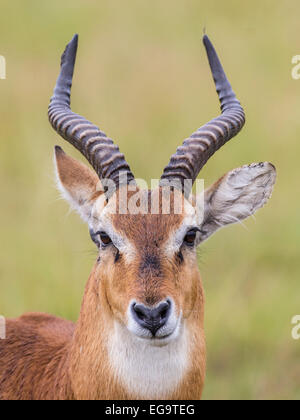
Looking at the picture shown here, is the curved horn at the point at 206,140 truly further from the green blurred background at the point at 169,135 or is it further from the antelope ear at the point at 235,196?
the green blurred background at the point at 169,135

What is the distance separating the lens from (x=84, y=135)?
684 cm

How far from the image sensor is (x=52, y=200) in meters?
12.3

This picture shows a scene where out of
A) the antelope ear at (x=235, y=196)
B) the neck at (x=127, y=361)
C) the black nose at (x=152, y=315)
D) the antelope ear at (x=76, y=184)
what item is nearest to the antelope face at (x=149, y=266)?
the black nose at (x=152, y=315)

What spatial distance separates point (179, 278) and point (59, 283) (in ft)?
16.2

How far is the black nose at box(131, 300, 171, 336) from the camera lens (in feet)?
19.1

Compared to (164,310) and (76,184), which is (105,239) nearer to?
(76,184)

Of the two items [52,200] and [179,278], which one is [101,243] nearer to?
[179,278]

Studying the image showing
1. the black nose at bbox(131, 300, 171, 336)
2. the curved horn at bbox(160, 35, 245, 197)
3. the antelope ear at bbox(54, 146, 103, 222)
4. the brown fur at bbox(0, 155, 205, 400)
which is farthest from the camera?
the antelope ear at bbox(54, 146, 103, 222)

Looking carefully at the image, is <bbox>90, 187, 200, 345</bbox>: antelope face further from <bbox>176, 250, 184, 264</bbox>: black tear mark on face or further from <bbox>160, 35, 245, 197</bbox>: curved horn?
<bbox>160, 35, 245, 197</bbox>: curved horn

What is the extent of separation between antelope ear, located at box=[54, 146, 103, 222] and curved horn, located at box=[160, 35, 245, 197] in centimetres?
61

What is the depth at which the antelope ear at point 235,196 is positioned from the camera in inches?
274

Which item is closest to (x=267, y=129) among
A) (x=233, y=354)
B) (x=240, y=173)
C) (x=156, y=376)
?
(x=233, y=354)

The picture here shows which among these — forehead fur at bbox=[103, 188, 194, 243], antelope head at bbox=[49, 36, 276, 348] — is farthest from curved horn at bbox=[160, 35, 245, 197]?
forehead fur at bbox=[103, 188, 194, 243]

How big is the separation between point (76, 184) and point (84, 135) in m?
0.40
